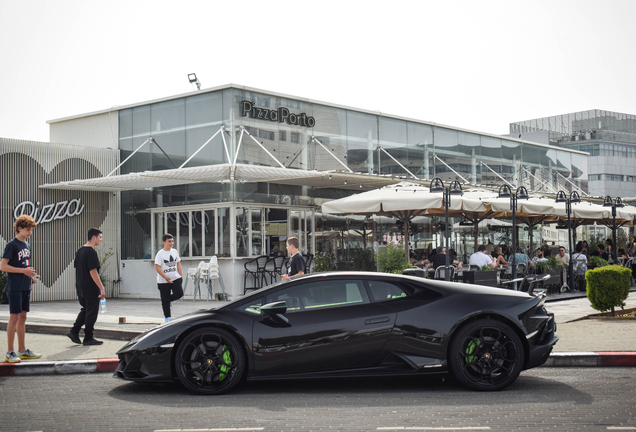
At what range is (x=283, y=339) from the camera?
6.88 metres

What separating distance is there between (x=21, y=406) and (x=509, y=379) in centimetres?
481

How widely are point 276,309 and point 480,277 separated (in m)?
8.63

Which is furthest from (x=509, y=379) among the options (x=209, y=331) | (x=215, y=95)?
(x=215, y=95)

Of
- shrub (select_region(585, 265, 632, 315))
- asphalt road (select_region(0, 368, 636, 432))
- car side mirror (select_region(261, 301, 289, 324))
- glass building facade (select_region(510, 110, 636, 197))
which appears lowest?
asphalt road (select_region(0, 368, 636, 432))

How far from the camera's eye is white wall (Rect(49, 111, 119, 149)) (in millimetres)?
21984

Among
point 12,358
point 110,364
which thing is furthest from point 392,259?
point 12,358

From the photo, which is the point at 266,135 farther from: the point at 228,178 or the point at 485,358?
the point at 485,358

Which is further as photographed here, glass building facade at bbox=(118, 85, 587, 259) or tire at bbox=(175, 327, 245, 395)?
glass building facade at bbox=(118, 85, 587, 259)

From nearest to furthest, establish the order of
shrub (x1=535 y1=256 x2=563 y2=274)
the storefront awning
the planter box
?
the planter box < the storefront awning < shrub (x1=535 y1=256 x2=563 y2=274)

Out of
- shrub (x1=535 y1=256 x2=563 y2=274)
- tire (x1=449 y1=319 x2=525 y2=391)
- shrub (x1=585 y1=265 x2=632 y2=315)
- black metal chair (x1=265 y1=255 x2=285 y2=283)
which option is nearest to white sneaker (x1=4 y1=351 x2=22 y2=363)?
tire (x1=449 y1=319 x2=525 y2=391)

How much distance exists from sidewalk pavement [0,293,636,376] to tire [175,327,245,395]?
2.18 metres

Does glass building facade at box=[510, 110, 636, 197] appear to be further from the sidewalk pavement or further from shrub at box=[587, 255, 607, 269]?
the sidewalk pavement

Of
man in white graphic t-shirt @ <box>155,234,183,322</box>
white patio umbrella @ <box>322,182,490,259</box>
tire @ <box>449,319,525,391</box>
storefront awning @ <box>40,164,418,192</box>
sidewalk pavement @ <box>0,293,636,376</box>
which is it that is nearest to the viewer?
tire @ <box>449,319,525,391</box>

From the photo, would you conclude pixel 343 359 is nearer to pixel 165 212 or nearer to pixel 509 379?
pixel 509 379
